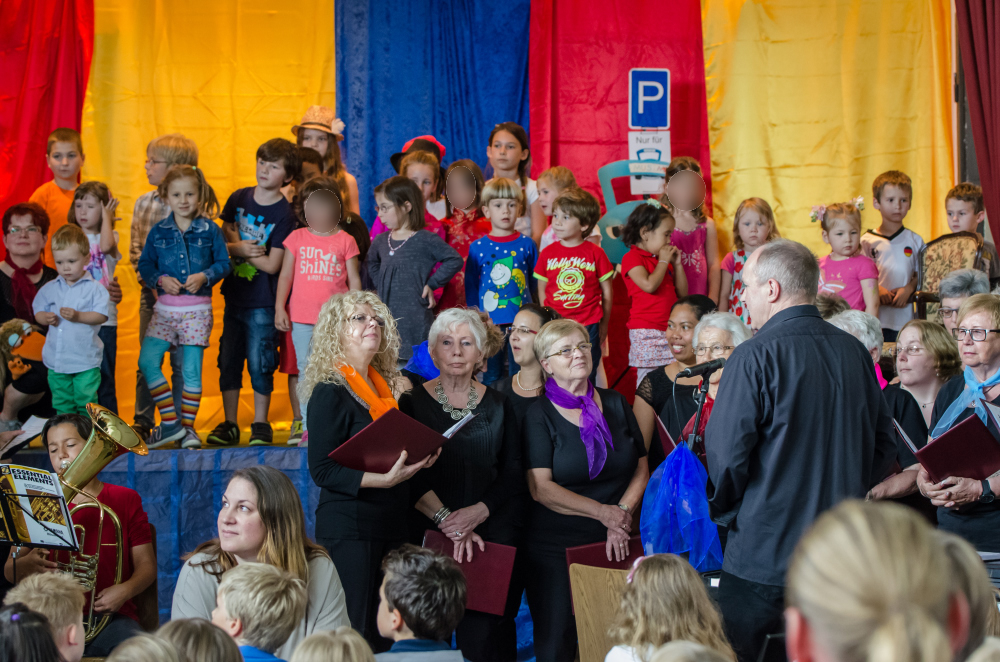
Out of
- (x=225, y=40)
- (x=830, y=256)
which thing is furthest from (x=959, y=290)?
(x=225, y=40)

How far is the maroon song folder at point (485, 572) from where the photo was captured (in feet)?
11.4

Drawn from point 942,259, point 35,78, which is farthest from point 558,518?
point 35,78

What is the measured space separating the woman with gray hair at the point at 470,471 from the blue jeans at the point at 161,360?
73.2 inches

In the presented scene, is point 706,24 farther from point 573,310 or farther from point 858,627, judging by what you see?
point 858,627

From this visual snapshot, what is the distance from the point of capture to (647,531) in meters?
3.29

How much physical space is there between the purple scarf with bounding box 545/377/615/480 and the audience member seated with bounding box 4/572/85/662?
1.88m

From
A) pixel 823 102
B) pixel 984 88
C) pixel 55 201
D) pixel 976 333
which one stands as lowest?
pixel 976 333

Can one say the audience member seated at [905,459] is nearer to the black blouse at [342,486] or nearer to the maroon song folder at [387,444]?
the maroon song folder at [387,444]

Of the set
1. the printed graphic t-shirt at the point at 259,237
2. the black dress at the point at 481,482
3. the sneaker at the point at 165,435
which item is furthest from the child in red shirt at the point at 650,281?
the sneaker at the point at 165,435

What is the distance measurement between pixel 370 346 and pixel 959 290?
276cm

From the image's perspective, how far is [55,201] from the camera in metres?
5.72

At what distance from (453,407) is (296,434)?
5.79 ft

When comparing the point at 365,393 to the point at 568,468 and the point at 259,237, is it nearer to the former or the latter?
the point at 568,468

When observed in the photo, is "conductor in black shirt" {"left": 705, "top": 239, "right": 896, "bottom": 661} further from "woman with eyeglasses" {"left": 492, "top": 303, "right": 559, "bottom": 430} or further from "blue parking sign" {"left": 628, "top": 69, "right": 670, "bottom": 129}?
"blue parking sign" {"left": 628, "top": 69, "right": 670, "bottom": 129}
